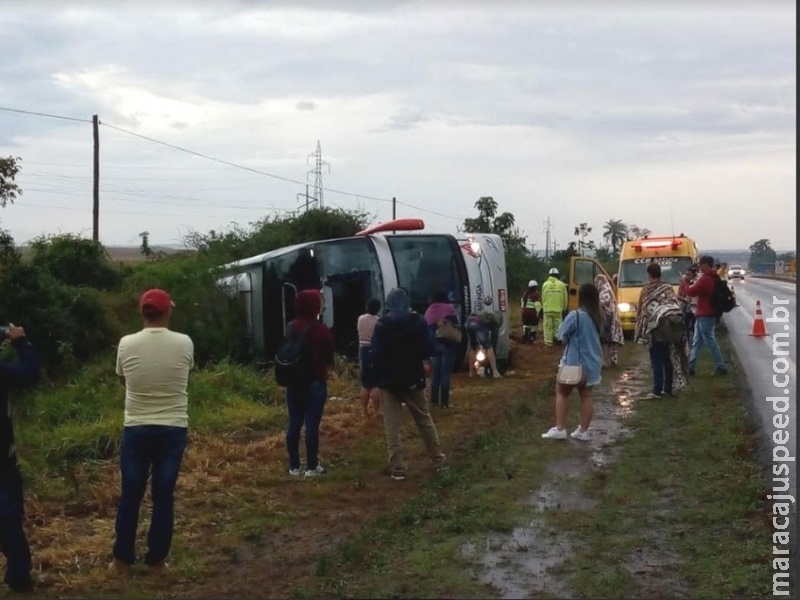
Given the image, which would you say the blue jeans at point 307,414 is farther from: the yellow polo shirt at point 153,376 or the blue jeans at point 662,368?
the blue jeans at point 662,368

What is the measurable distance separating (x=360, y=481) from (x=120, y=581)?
2.93 metres

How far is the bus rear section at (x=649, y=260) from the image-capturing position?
74.8 ft

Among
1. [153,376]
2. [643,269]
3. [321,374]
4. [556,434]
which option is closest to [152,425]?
[153,376]

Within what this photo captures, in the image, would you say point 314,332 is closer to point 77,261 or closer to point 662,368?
point 662,368

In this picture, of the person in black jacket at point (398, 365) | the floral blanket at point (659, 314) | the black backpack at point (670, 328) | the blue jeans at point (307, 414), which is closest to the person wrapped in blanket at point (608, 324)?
the floral blanket at point (659, 314)

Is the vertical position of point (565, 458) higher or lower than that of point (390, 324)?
lower

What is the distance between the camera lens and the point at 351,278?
16031 mm

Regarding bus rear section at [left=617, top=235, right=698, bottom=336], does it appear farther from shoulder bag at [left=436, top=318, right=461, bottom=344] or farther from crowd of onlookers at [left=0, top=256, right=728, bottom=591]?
shoulder bag at [left=436, top=318, right=461, bottom=344]

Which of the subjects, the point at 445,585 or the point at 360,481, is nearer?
the point at 445,585

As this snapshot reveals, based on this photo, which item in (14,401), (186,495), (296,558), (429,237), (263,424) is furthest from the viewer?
(429,237)

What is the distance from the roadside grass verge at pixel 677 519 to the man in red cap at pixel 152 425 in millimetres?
2618

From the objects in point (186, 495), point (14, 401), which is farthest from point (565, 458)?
point (14, 401)

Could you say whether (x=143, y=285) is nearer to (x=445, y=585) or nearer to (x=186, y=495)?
(x=186, y=495)

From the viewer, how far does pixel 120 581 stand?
248 inches
